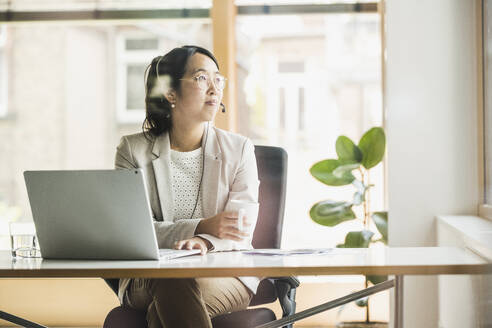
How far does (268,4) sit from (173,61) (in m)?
1.74

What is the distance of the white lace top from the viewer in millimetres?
2088

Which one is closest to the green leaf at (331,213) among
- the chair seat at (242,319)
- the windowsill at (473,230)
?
the windowsill at (473,230)

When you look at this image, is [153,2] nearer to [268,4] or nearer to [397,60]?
[268,4]

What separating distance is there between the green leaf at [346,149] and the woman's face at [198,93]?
→ 3.29ft

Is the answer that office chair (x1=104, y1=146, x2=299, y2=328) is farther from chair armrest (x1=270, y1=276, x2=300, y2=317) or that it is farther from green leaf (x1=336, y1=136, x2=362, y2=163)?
green leaf (x1=336, y1=136, x2=362, y2=163)

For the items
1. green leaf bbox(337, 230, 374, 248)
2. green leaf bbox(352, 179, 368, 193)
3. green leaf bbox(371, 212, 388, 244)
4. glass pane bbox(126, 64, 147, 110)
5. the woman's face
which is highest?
glass pane bbox(126, 64, 147, 110)

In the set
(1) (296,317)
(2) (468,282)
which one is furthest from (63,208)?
(2) (468,282)

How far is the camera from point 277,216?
219cm

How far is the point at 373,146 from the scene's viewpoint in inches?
116

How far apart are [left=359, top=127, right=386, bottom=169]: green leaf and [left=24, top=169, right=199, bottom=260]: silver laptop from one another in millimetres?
1598

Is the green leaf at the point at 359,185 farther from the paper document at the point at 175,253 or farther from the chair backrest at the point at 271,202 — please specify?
the paper document at the point at 175,253

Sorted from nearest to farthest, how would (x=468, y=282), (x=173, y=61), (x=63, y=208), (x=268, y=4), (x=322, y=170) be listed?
(x=63, y=208), (x=468, y=282), (x=173, y=61), (x=322, y=170), (x=268, y=4)

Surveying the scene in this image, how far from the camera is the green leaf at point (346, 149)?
2979 millimetres

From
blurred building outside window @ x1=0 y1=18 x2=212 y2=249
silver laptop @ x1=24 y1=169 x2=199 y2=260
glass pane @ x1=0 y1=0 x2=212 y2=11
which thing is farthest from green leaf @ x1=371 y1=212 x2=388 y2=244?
glass pane @ x1=0 y1=0 x2=212 y2=11
